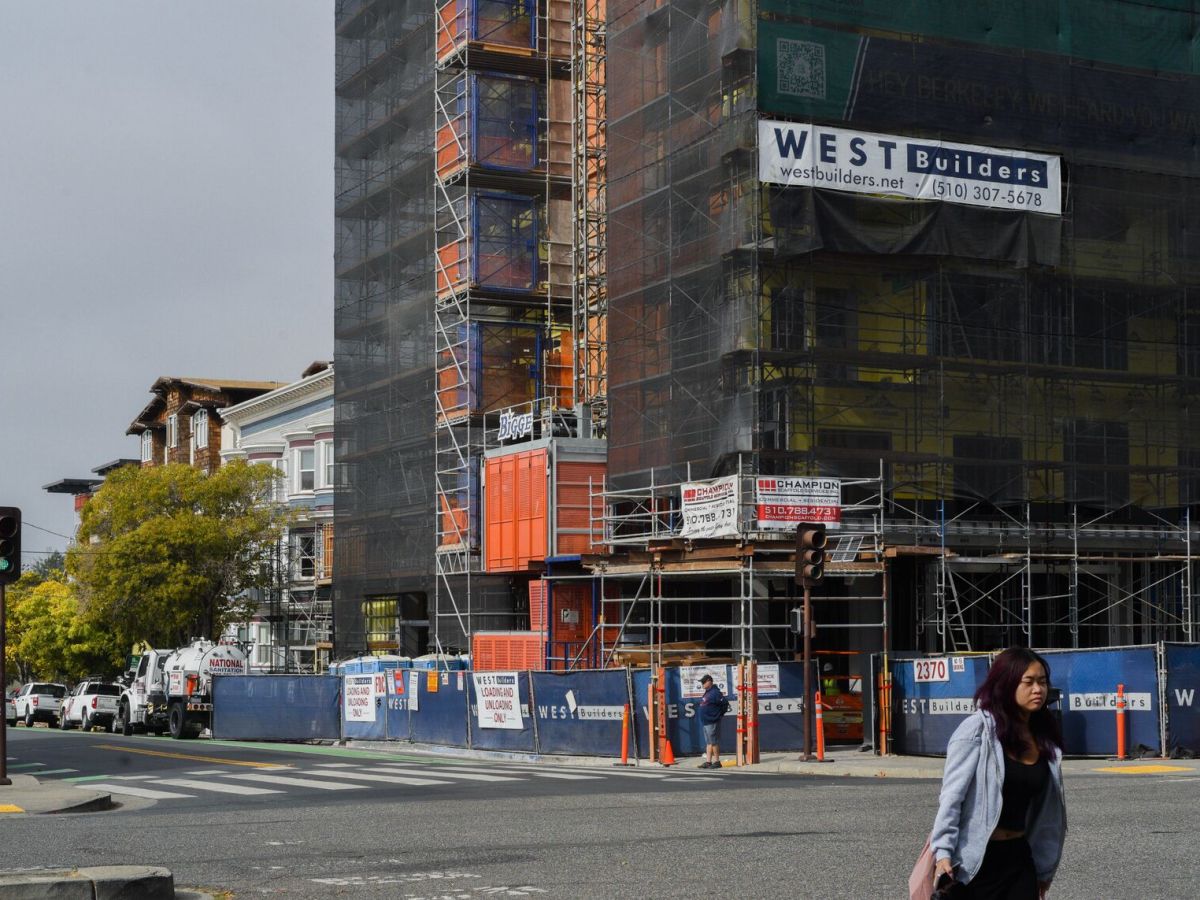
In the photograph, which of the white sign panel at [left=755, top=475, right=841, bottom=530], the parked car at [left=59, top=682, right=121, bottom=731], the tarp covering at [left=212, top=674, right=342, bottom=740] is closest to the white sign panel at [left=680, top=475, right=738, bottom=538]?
the white sign panel at [left=755, top=475, right=841, bottom=530]

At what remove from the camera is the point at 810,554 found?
2614cm

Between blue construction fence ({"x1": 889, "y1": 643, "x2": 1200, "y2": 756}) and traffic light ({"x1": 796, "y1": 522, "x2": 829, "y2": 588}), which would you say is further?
traffic light ({"x1": 796, "y1": 522, "x2": 829, "y2": 588})

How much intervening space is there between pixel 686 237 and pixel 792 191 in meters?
2.90

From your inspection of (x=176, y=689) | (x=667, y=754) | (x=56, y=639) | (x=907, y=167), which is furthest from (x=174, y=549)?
(x=667, y=754)

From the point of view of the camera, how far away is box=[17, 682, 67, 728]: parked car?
6244 centimetres

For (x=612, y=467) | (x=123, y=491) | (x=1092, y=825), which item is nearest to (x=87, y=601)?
(x=123, y=491)

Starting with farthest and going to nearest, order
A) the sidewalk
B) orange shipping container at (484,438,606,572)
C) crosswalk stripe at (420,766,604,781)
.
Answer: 1. orange shipping container at (484,438,606,572)
2. crosswalk stripe at (420,766,604,781)
3. the sidewalk

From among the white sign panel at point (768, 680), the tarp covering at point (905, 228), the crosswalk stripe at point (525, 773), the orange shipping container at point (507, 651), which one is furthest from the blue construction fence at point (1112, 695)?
the orange shipping container at point (507, 651)

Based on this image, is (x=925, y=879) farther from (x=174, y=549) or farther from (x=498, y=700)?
(x=174, y=549)

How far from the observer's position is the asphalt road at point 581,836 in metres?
11.7

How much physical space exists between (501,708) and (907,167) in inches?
551

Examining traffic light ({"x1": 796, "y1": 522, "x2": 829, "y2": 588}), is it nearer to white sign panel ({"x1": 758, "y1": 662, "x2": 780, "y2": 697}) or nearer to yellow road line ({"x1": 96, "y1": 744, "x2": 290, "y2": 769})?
white sign panel ({"x1": 758, "y1": 662, "x2": 780, "y2": 697})

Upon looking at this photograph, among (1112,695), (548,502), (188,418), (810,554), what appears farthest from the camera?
(188,418)

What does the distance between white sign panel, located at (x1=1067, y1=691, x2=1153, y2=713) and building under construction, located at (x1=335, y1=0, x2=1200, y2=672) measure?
220 inches
